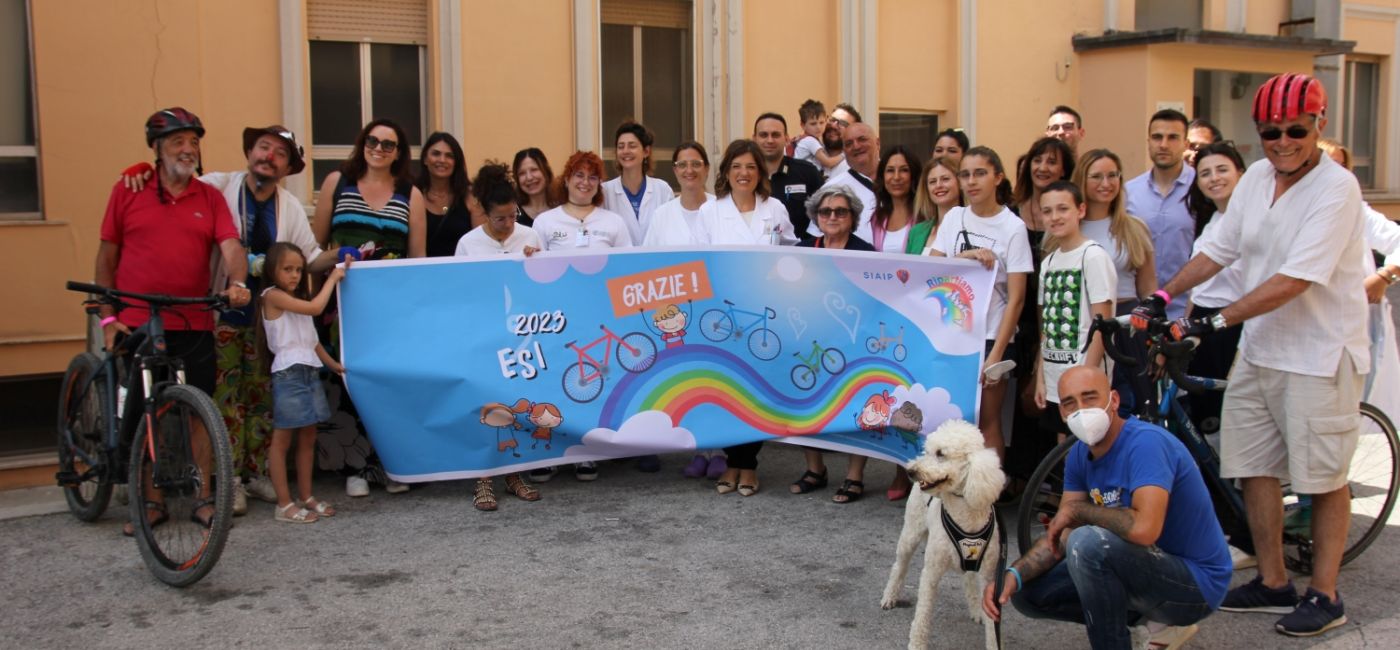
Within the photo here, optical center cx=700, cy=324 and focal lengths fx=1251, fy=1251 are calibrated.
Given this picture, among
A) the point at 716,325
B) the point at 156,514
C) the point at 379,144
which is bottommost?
the point at 156,514

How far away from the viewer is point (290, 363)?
21.5ft

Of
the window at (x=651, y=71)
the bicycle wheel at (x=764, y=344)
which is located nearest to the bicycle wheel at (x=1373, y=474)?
the bicycle wheel at (x=764, y=344)

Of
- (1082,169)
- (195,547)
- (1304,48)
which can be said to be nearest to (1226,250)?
(1082,169)

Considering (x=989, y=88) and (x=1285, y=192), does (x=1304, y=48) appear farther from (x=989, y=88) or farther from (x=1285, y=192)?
(x=1285, y=192)

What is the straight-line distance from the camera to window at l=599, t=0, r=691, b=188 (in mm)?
12148

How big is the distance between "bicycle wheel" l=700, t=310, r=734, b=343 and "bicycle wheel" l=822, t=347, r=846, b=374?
21.5 inches

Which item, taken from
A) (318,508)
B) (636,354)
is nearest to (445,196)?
(636,354)

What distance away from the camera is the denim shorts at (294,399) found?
658 centimetres

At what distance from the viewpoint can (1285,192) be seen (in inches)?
204

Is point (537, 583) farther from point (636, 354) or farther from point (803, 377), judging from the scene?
point (803, 377)

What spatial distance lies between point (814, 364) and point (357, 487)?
2.69 metres

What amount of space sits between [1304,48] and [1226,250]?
12828 millimetres

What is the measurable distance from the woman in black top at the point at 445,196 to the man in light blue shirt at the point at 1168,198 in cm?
394

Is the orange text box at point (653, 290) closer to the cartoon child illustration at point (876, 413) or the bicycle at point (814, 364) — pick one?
the bicycle at point (814, 364)
